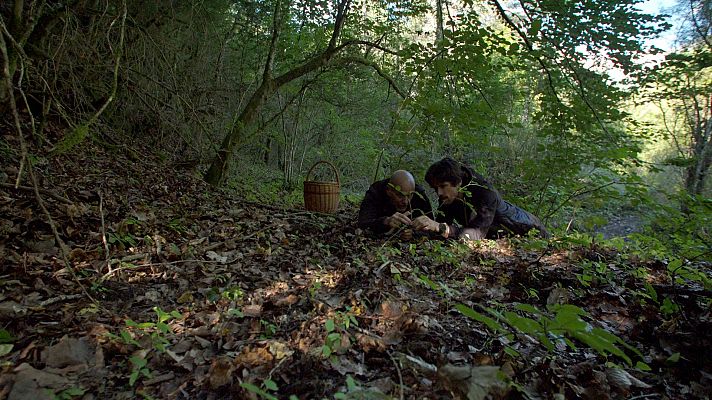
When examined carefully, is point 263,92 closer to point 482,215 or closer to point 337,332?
point 482,215

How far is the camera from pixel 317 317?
67.2 inches

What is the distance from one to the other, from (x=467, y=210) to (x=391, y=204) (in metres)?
0.92

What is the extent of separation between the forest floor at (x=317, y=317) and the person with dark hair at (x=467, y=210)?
14.6 inches

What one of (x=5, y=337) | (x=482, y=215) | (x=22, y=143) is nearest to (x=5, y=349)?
(x=5, y=337)

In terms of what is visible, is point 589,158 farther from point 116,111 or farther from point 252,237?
point 116,111

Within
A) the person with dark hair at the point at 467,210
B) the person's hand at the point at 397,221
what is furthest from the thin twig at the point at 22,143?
the person with dark hair at the point at 467,210

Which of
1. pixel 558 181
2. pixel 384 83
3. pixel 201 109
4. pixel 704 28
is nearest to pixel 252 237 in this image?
pixel 201 109

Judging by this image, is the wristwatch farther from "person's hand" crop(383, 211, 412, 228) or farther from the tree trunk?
the tree trunk

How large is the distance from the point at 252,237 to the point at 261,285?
134 cm

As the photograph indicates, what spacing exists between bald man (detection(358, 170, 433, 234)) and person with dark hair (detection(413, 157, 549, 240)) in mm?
227

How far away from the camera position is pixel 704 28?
8867 mm

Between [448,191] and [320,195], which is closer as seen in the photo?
[448,191]

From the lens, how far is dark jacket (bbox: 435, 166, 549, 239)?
398cm

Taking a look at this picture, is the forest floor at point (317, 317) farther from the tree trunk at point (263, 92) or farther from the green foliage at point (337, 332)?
the tree trunk at point (263, 92)
